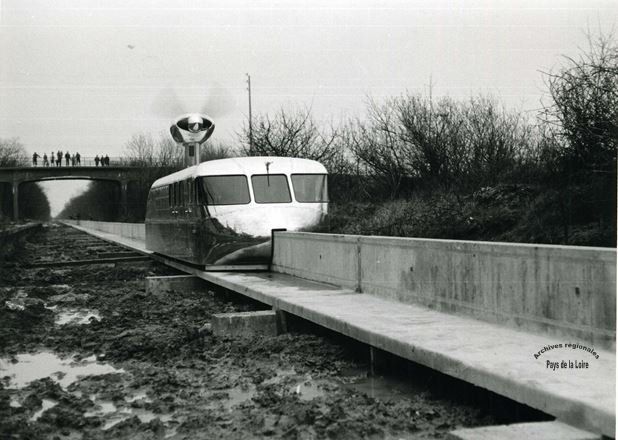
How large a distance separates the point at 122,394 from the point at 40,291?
11.0 metres

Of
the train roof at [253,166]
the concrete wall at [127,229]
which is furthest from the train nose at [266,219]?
the concrete wall at [127,229]

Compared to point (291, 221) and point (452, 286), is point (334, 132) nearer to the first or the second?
point (291, 221)

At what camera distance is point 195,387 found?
8156 mm

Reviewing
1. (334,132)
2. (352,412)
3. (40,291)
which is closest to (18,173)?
(334,132)

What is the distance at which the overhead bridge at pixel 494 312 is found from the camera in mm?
5895

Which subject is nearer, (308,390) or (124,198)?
(308,390)

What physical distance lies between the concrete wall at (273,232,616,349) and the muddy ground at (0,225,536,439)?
3.49 ft

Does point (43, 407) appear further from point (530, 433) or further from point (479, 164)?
point (479, 164)

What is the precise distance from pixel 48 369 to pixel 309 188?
29.4 feet

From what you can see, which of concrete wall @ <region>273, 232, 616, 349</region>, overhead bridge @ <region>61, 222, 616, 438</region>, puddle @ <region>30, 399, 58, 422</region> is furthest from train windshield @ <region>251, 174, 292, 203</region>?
puddle @ <region>30, 399, 58, 422</region>

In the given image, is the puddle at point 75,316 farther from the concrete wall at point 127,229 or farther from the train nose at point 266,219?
the concrete wall at point 127,229

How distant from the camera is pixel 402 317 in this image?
9.24 metres

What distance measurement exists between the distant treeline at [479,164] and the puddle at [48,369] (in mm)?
6434

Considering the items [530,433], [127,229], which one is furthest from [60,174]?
[530,433]
